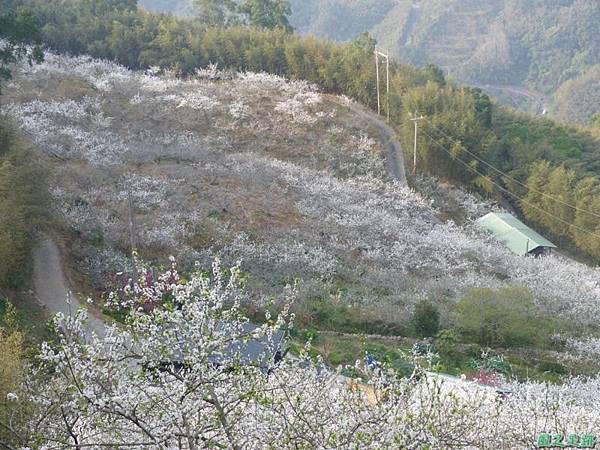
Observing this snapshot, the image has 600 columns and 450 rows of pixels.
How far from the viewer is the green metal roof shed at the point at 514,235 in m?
25.9

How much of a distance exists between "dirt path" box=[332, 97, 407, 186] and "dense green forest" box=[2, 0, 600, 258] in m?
0.68

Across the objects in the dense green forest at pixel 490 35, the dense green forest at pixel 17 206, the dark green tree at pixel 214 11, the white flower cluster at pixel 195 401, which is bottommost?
the dense green forest at pixel 490 35

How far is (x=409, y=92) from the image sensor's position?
35094mm

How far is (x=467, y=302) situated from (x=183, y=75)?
2769cm

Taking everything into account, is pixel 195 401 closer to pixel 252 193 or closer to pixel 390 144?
pixel 252 193

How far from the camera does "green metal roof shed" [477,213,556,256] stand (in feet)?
85.0

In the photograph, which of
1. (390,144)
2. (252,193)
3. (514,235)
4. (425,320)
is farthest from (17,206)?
(390,144)

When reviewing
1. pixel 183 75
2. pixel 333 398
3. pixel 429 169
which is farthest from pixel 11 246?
pixel 183 75

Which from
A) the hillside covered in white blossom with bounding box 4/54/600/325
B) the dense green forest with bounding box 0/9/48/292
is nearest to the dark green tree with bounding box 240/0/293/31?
the hillside covered in white blossom with bounding box 4/54/600/325

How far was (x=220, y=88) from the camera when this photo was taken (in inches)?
1416

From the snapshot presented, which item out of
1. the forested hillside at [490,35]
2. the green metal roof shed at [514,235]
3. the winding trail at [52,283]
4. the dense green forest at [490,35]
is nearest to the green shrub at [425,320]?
the winding trail at [52,283]

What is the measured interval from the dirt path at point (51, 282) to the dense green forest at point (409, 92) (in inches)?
799

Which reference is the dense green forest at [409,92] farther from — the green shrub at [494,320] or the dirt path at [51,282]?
the dirt path at [51,282]

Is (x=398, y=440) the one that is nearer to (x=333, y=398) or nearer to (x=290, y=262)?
(x=333, y=398)
